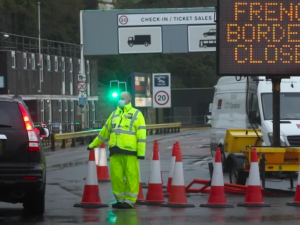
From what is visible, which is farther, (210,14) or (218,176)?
(210,14)

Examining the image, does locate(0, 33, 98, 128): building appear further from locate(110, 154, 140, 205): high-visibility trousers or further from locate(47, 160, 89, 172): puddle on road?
locate(110, 154, 140, 205): high-visibility trousers

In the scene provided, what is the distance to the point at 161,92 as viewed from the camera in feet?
130

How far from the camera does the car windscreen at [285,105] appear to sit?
64.7 feet

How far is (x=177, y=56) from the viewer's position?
330 feet

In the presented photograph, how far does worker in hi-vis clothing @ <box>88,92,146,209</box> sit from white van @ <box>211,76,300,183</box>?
5.11 metres

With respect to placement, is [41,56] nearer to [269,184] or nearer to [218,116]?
[218,116]

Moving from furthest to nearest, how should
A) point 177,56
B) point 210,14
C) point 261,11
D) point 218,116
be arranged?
1. point 177,56
2. point 210,14
3. point 218,116
4. point 261,11

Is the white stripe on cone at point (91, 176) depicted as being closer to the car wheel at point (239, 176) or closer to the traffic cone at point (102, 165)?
the car wheel at point (239, 176)

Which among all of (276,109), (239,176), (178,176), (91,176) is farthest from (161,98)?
(178,176)

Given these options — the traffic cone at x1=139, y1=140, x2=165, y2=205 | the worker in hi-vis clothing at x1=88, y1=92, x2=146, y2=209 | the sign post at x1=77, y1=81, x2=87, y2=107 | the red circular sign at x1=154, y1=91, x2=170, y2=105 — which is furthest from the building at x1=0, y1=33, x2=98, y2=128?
the worker in hi-vis clothing at x1=88, y1=92, x2=146, y2=209

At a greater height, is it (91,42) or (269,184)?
(91,42)

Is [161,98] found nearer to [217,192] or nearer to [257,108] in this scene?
[257,108]

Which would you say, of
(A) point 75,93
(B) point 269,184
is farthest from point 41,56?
(B) point 269,184

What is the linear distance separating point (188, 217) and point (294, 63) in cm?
498
